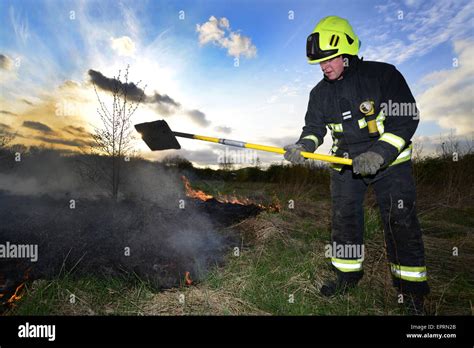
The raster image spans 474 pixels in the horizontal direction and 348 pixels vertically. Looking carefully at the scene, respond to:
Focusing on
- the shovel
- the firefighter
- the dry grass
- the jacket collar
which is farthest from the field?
the jacket collar

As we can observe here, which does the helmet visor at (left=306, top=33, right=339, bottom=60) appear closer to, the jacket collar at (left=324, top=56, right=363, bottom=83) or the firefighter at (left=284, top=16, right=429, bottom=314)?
the firefighter at (left=284, top=16, right=429, bottom=314)

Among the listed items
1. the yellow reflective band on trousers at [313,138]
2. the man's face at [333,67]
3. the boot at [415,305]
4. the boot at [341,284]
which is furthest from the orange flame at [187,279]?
the man's face at [333,67]

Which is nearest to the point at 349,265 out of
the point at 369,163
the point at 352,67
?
the point at 369,163

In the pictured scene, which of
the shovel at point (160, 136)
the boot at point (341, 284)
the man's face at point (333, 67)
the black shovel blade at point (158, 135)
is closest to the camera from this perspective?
the man's face at point (333, 67)

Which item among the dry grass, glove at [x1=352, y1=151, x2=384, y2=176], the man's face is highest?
the man's face

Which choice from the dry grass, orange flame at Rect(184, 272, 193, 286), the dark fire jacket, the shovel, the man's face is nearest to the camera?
the dark fire jacket

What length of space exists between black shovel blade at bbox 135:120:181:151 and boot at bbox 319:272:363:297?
3.21 metres

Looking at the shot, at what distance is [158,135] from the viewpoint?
5008 mm

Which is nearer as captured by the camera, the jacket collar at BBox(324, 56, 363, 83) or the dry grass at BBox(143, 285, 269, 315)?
the dry grass at BBox(143, 285, 269, 315)

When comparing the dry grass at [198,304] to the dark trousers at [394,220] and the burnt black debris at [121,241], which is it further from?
the dark trousers at [394,220]

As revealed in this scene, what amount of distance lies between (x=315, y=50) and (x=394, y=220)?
2.23 m

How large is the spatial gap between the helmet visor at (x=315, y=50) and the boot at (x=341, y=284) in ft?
9.04

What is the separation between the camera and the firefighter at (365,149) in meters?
3.27

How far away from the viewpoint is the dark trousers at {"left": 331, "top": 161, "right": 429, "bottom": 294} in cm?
330
